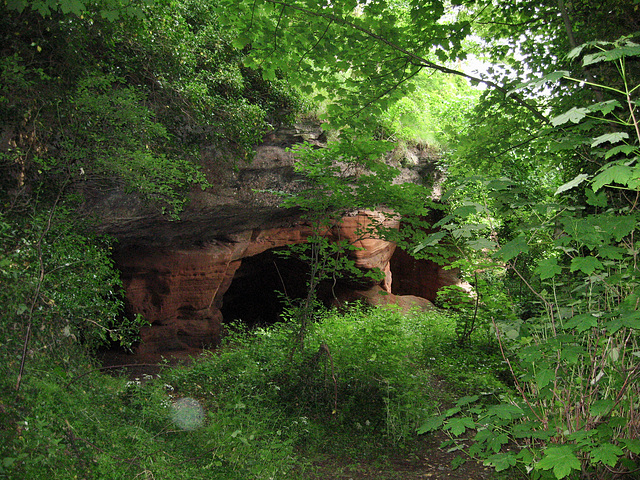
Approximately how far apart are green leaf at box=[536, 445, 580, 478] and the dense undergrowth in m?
1.89

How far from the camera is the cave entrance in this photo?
14.6 metres

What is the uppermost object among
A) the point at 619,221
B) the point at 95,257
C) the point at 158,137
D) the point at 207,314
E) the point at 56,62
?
the point at 56,62

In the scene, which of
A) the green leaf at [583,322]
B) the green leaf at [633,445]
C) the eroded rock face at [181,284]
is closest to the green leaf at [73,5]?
the green leaf at [583,322]

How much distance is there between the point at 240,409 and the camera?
524 centimetres

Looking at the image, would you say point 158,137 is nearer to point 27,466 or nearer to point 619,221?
point 27,466

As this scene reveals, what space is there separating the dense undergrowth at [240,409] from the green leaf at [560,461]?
1.89m

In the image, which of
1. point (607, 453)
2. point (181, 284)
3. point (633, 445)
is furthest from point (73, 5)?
point (181, 284)

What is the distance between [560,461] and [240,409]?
391cm

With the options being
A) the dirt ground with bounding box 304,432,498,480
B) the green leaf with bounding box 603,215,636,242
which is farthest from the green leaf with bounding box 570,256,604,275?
the dirt ground with bounding box 304,432,498,480

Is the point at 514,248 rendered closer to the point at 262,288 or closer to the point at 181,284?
the point at 181,284

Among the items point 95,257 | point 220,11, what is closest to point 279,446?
point 95,257

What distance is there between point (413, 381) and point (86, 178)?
192 inches

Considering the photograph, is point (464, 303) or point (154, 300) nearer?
point (464, 303)

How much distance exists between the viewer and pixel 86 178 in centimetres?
518
